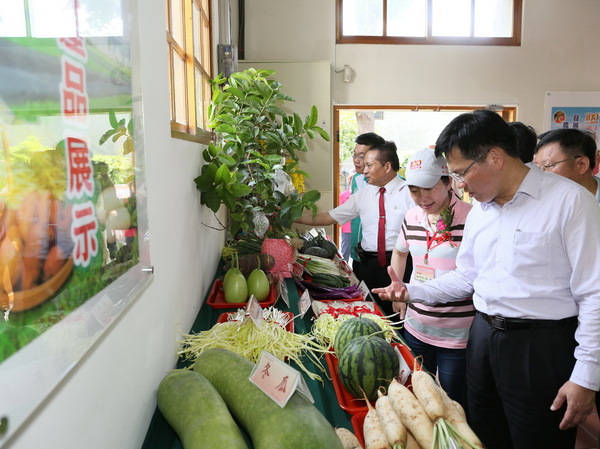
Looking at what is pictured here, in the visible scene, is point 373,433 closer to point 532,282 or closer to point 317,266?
point 532,282

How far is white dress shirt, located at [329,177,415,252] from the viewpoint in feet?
10.3

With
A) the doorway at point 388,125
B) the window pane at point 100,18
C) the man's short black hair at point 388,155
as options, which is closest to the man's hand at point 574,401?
the window pane at point 100,18

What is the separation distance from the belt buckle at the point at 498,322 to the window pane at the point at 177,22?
63.8 inches

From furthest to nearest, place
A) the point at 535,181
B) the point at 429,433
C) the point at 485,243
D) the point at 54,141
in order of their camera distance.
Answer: the point at 485,243
the point at 535,181
the point at 429,433
the point at 54,141

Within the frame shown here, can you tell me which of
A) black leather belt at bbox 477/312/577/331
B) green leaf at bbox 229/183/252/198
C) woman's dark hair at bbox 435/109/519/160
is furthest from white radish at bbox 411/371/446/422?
green leaf at bbox 229/183/252/198

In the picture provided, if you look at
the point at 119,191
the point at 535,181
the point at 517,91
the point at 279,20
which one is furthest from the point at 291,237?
the point at 517,91

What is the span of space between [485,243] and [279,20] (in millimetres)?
4092

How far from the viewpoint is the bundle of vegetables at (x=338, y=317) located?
166cm

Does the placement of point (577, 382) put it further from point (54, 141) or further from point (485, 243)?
point (54, 141)

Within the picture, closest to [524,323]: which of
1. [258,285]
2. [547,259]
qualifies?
[547,259]

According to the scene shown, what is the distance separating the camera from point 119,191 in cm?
84

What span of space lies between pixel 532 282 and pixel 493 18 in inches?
184

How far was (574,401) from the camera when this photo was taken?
4.70 feet

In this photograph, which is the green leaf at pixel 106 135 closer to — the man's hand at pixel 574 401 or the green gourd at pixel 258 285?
the green gourd at pixel 258 285
